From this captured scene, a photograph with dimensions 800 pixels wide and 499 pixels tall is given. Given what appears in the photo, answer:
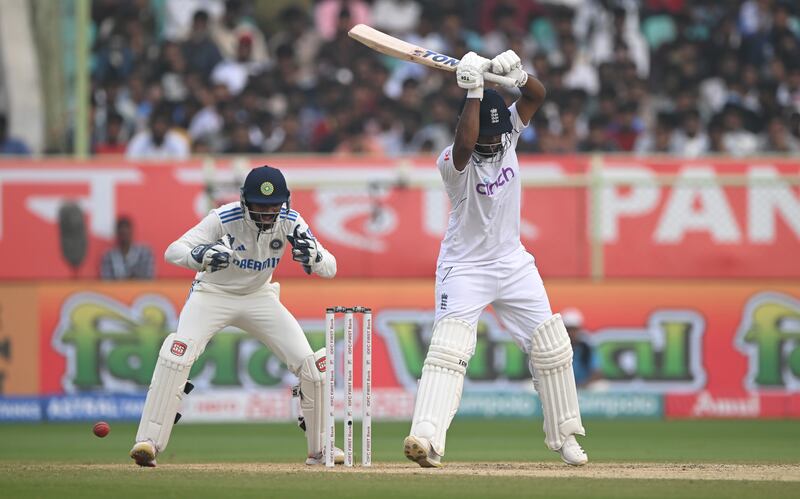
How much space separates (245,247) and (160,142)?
25.8ft

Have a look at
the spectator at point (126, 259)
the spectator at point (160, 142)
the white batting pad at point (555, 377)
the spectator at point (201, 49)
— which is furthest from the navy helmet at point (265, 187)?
the spectator at point (201, 49)

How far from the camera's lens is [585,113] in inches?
709

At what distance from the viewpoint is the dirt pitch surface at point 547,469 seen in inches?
346

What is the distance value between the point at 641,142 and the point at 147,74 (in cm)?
626

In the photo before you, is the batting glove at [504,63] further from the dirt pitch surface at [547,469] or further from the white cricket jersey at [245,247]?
the dirt pitch surface at [547,469]

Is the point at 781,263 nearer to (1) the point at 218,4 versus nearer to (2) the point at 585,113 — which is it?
(2) the point at 585,113

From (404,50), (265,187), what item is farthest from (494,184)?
(265,187)

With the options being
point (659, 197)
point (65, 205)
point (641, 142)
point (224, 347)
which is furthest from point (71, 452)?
point (641, 142)

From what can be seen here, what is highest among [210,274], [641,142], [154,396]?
[641,142]

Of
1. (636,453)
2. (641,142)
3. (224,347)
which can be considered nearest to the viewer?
(636,453)

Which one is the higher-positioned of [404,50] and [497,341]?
[404,50]

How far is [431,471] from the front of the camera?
885cm

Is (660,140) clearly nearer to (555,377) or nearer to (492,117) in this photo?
(555,377)

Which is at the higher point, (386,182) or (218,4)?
(218,4)
